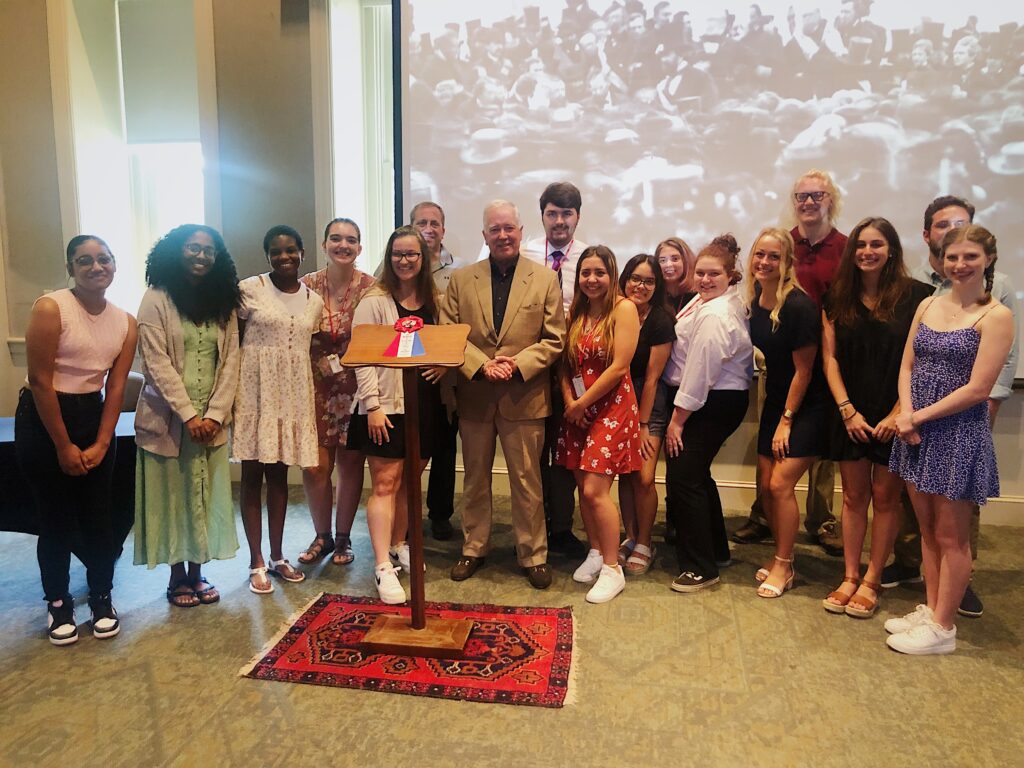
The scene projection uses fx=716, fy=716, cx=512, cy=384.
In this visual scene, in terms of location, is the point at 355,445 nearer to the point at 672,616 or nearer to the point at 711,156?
the point at 672,616

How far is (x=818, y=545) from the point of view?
3.62m

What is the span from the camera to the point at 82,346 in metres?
2.48

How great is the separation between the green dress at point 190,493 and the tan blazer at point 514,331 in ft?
3.16

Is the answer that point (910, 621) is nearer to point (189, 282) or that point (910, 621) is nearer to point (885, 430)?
point (885, 430)

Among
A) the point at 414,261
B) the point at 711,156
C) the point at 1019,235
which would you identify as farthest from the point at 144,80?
the point at 1019,235

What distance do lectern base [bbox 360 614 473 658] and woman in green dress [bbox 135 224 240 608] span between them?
75 cm

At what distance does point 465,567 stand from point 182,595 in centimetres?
115

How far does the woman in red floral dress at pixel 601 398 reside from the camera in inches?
111

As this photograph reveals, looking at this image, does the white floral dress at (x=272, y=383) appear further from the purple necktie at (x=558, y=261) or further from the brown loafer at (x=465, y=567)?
the purple necktie at (x=558, y=261)

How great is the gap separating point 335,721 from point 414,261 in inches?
64.7

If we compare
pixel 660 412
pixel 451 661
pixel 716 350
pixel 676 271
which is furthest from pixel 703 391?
pixel 451 661

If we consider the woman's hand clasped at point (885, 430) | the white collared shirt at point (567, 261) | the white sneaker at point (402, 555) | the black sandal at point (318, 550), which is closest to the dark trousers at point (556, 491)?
the white collared shirt at point (567, 261)

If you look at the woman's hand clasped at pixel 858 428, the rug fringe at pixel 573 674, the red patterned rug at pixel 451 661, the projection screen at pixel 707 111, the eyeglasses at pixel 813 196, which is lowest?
the rug fringe at pixel 573 674

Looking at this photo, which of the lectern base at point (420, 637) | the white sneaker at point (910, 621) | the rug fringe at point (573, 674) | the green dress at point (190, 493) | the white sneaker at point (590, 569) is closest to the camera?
the rug fringe at point (573, 674)
